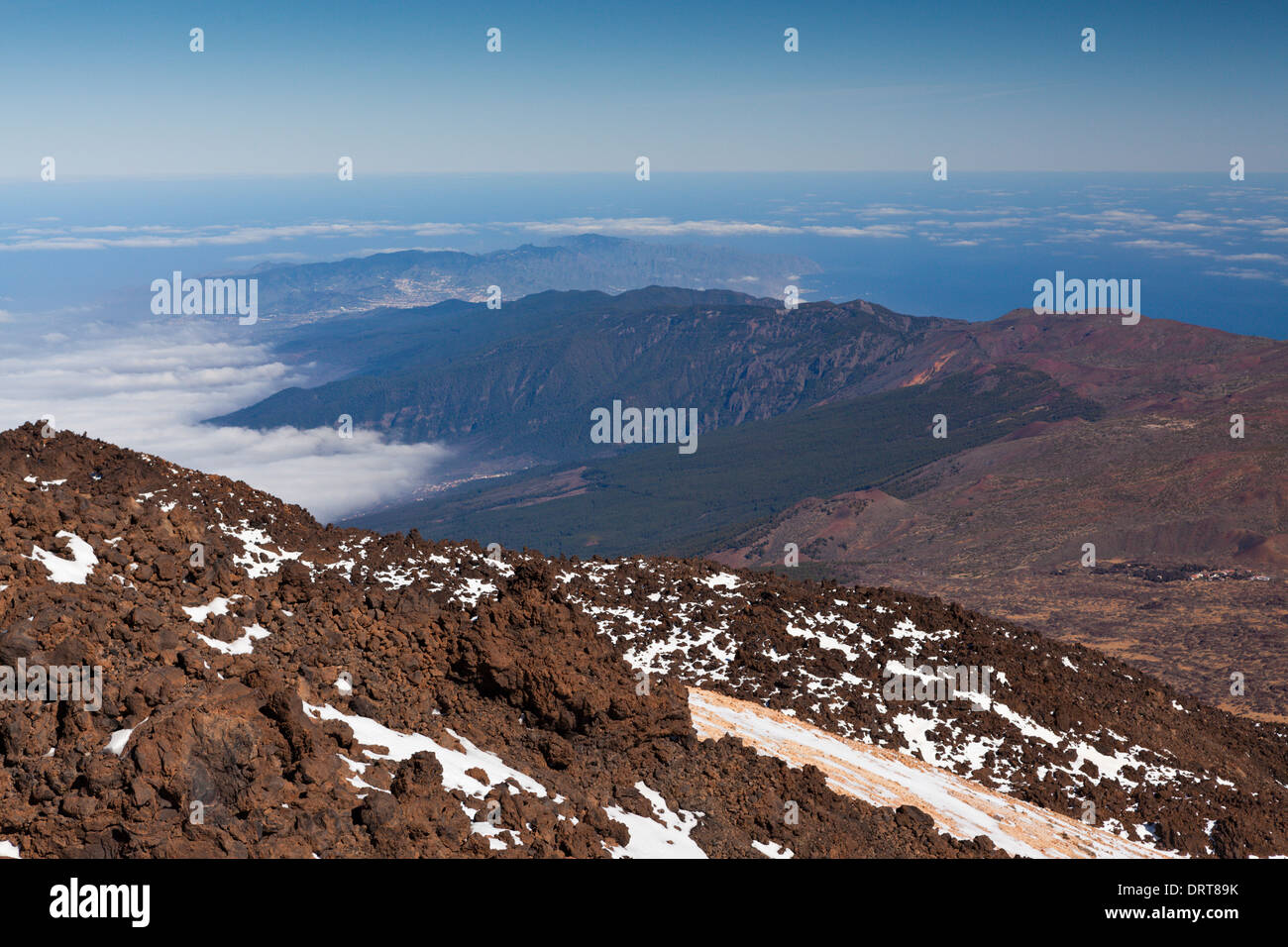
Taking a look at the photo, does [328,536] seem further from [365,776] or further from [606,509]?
[606,509]

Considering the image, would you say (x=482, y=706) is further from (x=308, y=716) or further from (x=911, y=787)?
(x=911, y=787)

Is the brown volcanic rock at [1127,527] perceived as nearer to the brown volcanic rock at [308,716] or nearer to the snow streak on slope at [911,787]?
the snow streak on slope at [911,787]

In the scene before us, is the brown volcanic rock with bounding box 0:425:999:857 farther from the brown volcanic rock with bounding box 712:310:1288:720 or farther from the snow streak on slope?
the brown volcanic rock with bounding box 712:310:1288:720

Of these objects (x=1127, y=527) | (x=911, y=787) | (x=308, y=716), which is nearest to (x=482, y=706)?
(x=308, y=716)

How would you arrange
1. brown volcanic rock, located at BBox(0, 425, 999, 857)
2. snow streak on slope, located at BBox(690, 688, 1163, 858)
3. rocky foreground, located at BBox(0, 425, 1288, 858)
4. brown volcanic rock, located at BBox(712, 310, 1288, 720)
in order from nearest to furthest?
brown volcanic rock, located at BBox(0, 425, 999, 857), rocky foreground, located at BBox(0, 425, 1288, 858), snow streak on slope, located at BBox(690, 688, 1163, 858), brown volcanic rock, located at BBox(712, 310, 1288, 720)

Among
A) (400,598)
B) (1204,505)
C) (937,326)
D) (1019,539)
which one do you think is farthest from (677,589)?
(937,326)

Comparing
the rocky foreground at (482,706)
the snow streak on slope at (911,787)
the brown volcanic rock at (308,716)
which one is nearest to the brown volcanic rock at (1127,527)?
the rocky foreground at (482,706)

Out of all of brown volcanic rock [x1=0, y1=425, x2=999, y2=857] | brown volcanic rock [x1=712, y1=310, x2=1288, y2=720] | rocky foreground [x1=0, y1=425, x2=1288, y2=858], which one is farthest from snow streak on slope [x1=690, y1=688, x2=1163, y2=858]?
brown volcanic rock [x1=712, y1=310, x2=1288, y2=720]
